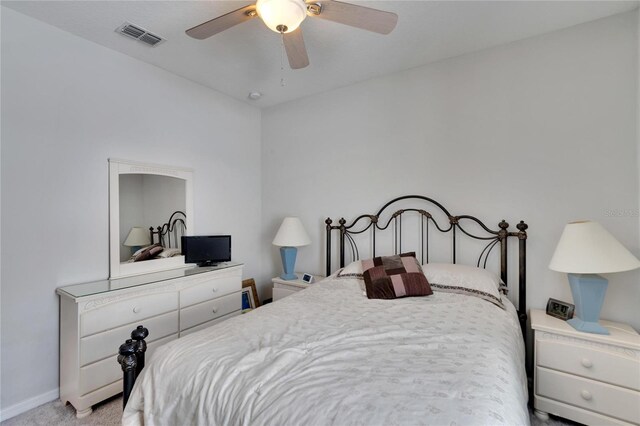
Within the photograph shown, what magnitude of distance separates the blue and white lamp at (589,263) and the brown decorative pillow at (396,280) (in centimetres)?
80

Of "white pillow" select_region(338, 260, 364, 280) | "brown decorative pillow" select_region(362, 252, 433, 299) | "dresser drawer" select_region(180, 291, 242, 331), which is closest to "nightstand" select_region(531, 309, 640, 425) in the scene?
"brown decorative pillow" select_region(362, 252, 433, 299)

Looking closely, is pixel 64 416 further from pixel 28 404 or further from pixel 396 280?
pixel 396 280

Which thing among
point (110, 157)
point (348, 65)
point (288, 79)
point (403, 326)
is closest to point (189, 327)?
point (110, 157)

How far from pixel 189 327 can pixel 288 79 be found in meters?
2.48

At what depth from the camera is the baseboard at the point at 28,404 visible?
1.91 m

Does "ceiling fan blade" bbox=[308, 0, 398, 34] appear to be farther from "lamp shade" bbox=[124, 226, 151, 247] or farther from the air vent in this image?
"lamp shade" bbox=[124, 226, 151, 247]

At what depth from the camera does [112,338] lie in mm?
2078

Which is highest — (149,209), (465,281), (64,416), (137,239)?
(149,209)

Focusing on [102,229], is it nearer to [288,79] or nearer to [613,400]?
[288,79]

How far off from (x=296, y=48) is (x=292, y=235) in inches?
70.8

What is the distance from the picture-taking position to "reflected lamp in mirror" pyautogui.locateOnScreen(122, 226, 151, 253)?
2.55 metres

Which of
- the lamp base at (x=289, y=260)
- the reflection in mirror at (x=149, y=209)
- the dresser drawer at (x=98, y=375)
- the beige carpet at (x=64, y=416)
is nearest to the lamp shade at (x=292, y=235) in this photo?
the lamp base at (x=289, y=260)

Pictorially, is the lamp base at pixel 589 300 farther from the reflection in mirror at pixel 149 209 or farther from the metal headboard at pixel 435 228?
the reflection in mirror at pixel 149 209

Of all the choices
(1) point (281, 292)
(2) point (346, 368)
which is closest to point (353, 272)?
(1) point (281, 292)
